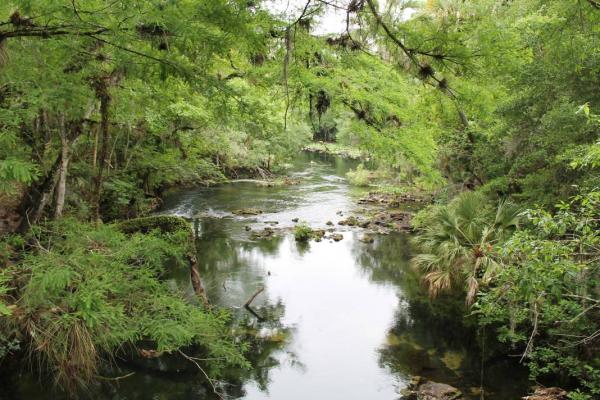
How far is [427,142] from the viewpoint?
975 cm

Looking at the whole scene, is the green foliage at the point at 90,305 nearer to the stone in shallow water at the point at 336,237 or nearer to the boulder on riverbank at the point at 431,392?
the boulder on riverbank at the point at 431,392

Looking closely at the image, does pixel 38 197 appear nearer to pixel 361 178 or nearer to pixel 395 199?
pixel 395 199

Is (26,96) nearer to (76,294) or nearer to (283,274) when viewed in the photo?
(76,294)

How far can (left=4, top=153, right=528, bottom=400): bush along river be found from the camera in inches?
346

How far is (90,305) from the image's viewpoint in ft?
19.3

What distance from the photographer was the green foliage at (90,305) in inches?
244

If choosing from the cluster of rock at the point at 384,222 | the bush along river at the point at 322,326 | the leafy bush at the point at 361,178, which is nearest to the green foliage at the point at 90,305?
the bush along river at the point at 322,326

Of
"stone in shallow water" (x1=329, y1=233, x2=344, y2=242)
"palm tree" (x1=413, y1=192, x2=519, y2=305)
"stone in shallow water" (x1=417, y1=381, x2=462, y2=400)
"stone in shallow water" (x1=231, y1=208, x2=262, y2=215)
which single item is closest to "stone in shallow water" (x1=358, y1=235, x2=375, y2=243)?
"stone in shallow water" (x1=329, y1=233, x2=344, y2=242)

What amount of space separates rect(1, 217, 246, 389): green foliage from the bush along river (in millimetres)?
1302

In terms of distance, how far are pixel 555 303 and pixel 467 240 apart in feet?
11.0

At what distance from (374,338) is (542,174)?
17.8 ft


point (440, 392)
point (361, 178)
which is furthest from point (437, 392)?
point (361, 178)

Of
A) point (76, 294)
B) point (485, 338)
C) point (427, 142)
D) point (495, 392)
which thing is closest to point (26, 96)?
point (76, 294)

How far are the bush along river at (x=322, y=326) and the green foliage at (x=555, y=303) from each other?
2.46 ft
